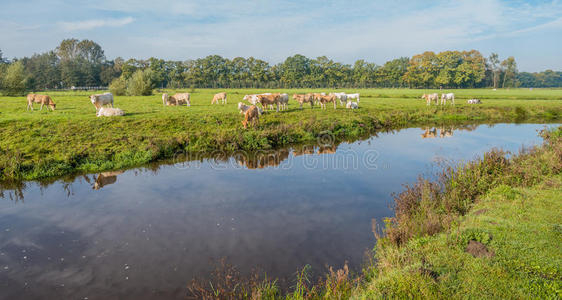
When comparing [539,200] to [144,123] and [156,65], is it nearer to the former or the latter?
[144,123]

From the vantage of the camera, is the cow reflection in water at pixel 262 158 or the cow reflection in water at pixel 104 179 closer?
the cow reflection in water at pixel 104 179

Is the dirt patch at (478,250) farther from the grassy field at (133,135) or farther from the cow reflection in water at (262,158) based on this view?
the grassy field at (133,135)

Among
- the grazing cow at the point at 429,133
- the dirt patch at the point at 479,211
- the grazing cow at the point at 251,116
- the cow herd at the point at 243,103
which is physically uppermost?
the cow herd at the point at 243,103

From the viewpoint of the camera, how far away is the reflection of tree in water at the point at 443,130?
22406 millimetres

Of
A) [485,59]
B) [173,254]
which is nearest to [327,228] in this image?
[173,254]

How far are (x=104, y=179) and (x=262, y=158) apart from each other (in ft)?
A: 23.6

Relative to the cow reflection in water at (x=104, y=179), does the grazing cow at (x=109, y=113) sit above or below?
above

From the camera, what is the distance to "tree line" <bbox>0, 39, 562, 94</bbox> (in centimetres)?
8831

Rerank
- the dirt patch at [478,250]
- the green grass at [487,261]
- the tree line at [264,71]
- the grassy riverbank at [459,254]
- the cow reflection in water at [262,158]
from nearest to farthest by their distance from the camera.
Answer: the green grass at [487,261] → the grassy riverbank at [459,254] → the dirt patch at [478,250] → the cow reflection in water at [262,158] → the tree line at [264,71]

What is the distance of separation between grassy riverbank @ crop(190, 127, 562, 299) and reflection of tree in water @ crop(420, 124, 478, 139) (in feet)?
44.5

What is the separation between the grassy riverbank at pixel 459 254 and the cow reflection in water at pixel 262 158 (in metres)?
7.37

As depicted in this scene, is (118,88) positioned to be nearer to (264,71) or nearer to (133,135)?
(133,135)

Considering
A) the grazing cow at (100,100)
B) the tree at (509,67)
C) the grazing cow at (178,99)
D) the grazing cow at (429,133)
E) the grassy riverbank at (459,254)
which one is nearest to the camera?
the grassy riverbank at (459,254)

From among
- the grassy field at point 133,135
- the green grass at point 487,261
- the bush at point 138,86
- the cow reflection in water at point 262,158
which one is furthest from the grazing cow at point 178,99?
the green grass at point 487,261
